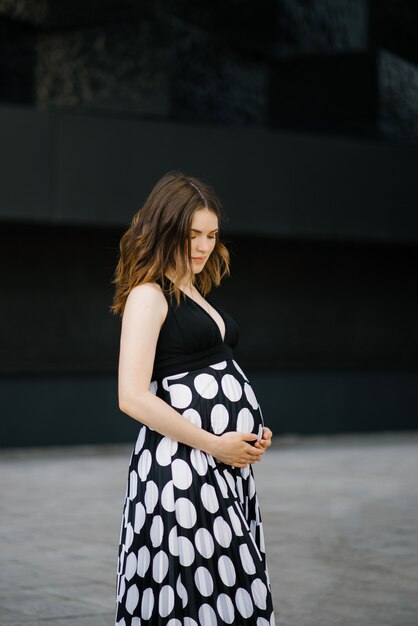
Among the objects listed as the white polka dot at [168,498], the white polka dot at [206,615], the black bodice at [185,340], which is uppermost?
the black bodice at [185,340]

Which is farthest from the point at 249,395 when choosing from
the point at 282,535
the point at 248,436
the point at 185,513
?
the point at 282,535

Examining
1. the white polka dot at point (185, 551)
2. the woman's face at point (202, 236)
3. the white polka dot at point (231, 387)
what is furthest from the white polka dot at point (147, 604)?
the woman's face at point (202, 236)

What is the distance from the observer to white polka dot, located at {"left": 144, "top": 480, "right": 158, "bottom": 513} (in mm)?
3402

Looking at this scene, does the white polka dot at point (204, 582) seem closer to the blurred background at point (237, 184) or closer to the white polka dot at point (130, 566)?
the white polka dot at point (130, 566)

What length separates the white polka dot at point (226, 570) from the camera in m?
3.36

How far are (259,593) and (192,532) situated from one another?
27 centimetres

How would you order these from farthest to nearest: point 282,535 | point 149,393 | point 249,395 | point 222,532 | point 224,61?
point 224,61
point 282,535
point 249,395
point 222,532
point 149,393

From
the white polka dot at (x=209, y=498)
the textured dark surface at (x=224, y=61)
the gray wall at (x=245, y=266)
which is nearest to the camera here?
the white polka dot at (x=209, y=498)

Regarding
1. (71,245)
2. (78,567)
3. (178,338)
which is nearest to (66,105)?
(71,245)

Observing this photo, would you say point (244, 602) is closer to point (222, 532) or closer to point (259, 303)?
point (222, 532)

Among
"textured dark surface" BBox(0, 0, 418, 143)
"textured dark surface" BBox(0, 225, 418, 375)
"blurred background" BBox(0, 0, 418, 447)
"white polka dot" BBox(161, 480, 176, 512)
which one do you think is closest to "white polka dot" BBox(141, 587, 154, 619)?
"white polka dot" BBox(161, 480, 176, 512)

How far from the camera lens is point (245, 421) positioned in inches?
136

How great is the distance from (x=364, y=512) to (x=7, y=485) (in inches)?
139

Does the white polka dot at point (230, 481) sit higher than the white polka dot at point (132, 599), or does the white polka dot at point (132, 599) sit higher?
the white polka dot at point (230, 481)
